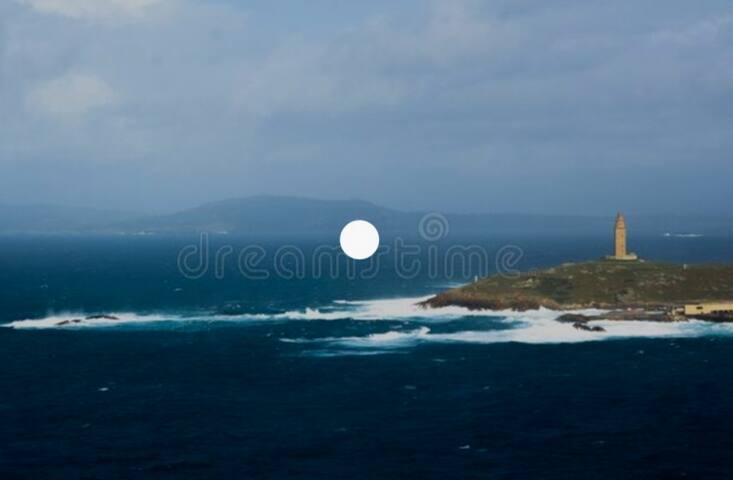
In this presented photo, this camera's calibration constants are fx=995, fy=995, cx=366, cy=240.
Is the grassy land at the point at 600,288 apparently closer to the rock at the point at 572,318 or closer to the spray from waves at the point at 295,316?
the spray from waves at the point at 295,316

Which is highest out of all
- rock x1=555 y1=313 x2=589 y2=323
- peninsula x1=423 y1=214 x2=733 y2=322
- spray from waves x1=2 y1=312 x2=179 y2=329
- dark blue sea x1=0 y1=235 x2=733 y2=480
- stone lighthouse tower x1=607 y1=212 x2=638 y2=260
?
stone lighthouse tower x1=607 y1=212 x2=638 y2=260

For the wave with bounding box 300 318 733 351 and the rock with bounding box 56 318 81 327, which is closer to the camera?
the wave with bounding box 300 318 733 351

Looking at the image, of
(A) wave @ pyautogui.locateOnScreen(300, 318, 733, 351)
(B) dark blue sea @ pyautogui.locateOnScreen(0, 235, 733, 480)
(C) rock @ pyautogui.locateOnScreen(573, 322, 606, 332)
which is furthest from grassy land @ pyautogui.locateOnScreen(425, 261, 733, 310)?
(C) rock @ pyautogui.locateOnScreen(573, 322, 606, 332)

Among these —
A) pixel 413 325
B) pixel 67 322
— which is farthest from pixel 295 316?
pixel 67 322

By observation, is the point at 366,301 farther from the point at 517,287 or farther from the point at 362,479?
the point at 362,479

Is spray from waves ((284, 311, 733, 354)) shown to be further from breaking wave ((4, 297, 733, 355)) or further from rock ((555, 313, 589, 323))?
rock ((555, 313, 589, 323))

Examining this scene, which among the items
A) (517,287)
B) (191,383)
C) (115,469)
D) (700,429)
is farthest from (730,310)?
(115,469)

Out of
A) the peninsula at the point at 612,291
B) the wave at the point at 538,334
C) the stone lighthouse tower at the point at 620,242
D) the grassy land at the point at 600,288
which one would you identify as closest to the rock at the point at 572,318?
the wave at the point at 538,334
